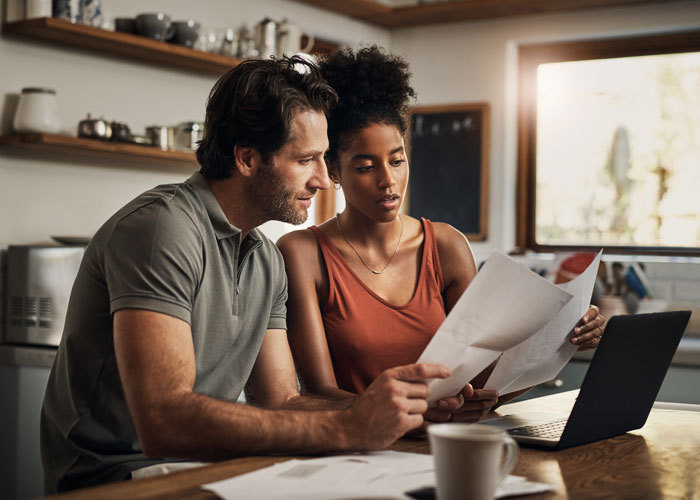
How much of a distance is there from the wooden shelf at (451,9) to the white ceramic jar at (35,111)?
1688 millimetres

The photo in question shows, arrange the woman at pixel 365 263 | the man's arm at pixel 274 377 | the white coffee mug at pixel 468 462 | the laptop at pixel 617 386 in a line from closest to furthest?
1. the white coffee mug at pixel 468 462
2. the laptop at pixel 617 386
3. the man's arm at pixel 274 377
4. the woman at pixel 365 263

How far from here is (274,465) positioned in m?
1.07

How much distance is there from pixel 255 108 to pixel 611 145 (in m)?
3.30

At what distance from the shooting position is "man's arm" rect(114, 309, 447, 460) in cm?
114

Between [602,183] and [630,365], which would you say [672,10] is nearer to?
[602,183]

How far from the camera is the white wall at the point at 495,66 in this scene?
4520 millimetres

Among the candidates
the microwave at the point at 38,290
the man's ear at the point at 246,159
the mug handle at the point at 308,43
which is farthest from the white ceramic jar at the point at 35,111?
the man's ear at the point at 246,159

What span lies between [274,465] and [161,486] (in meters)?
0.15

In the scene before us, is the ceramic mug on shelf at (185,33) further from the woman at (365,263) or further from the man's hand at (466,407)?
the man's hand at (466,407)

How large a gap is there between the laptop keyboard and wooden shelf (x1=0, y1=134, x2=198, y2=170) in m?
1.85

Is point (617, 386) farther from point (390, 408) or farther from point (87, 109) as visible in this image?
point (87, 109)

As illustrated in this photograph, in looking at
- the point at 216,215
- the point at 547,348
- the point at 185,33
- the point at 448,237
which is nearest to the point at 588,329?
the point at 547,348

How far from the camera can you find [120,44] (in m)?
3.33

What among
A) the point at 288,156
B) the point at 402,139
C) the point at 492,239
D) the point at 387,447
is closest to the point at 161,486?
the point at 387,447
